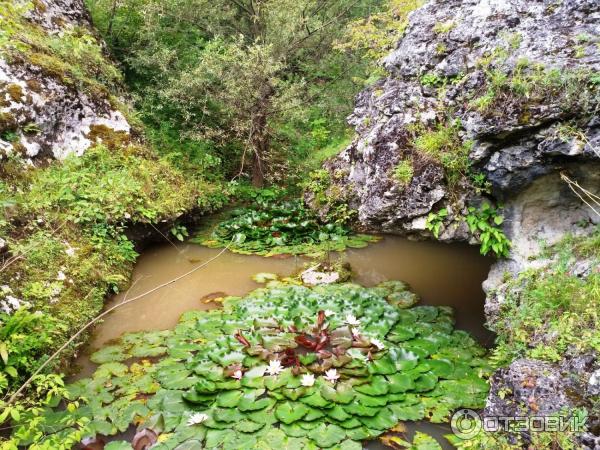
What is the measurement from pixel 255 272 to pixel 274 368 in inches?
111

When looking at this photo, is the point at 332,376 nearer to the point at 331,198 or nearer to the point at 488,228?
the point at 488,228

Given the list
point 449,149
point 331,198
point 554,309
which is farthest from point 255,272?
point 554,309

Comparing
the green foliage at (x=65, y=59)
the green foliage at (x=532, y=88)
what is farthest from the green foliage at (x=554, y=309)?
the green foliage at (x=65, y=59)

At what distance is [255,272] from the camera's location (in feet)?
23.2

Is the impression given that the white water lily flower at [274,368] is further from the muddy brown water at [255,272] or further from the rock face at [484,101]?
the rock face at [484,101]

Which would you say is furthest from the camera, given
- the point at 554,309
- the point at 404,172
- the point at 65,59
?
the point at 65,59

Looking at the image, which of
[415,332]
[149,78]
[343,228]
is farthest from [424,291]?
[149,78]

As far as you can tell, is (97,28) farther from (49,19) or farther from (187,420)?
(187,420)

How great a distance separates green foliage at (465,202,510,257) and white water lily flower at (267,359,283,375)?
2.61 meters

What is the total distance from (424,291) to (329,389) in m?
2.79

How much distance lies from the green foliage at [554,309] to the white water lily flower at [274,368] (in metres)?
2.16

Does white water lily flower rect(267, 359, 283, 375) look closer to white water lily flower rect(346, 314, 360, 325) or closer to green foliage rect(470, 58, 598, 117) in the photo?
white water lily flower rect(346, 314, 360, 325)

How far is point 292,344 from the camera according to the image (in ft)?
15.7

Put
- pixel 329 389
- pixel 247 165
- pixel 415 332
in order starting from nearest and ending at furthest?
pixel 329 389 < pixel 415 332 < pixel 247 165
